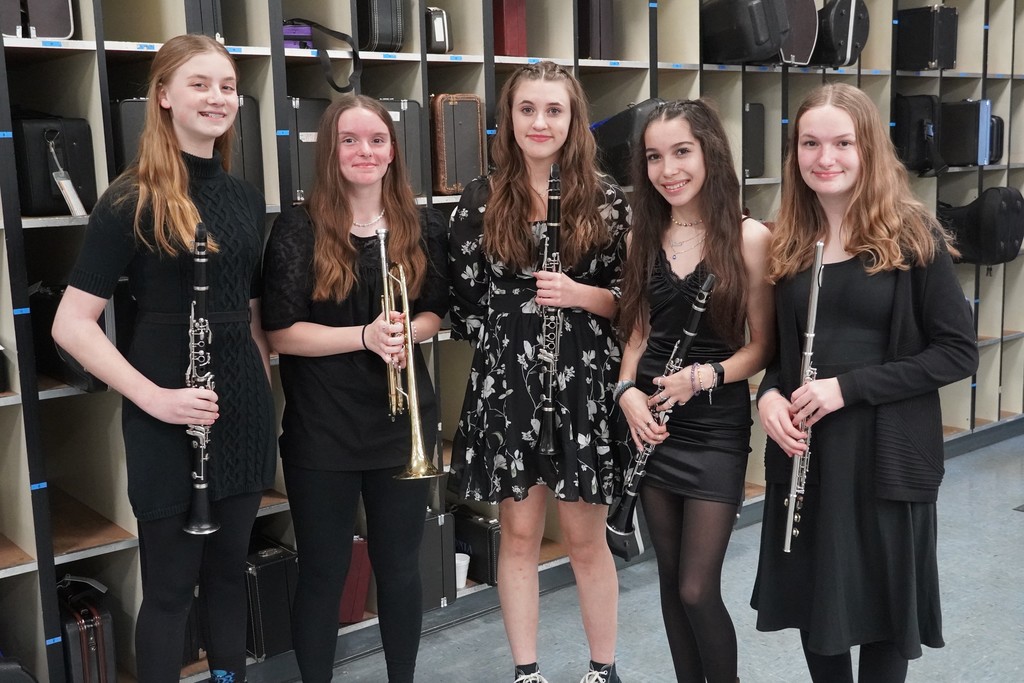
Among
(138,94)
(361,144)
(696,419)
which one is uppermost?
(138,94)

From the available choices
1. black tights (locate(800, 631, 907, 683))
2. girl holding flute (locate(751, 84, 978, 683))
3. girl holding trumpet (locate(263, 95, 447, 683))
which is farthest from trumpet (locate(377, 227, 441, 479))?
black tights (locate(800, 631, 907, 683))

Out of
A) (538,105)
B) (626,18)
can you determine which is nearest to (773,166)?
(626,18)

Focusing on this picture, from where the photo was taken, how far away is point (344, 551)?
2504 millimetres

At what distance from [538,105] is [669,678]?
1.73 m

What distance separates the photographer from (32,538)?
2586 mm

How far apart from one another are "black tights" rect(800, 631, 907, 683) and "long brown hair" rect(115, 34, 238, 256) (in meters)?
1.61

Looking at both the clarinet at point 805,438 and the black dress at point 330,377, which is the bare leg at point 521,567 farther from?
the clarinet at point 805,438

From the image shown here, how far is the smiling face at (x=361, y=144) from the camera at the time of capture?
2361 millimetres

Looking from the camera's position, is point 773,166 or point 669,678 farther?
point 773,166

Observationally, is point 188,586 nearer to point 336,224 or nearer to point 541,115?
point 336,224

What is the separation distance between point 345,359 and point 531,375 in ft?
1.51

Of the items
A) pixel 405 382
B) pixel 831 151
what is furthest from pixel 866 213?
pixel 405 382

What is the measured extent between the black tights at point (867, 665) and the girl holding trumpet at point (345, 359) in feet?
3.31

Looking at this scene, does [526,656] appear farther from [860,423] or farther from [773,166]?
[773,166]
